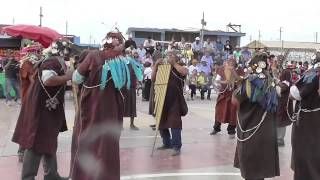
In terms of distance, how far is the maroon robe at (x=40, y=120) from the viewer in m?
6.34

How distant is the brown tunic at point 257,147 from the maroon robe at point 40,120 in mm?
2238

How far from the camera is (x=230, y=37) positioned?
141 ft

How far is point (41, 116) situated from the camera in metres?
6.41

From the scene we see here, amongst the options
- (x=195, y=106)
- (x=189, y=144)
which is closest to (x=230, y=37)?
(x=195, y=106)

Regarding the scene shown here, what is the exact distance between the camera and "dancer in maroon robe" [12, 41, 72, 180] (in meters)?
6.34

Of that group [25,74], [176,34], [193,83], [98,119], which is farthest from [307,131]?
[176,34]

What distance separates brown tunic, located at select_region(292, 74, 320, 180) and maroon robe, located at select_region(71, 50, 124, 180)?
7.04ft

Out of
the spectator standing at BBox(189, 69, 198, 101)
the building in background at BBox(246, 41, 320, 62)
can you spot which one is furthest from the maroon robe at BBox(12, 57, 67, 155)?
the spectator standing at BBox(189, 69, 198, 101)

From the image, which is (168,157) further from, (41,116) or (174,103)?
(41,116)

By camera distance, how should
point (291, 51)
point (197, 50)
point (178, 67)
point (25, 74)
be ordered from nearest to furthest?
point (25, 74) < point (178, 67) < point (197, 50) < point (291, 51)

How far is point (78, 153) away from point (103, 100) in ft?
2.04

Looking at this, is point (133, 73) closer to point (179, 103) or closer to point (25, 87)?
point (25, 87)

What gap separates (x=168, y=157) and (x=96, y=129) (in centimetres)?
341

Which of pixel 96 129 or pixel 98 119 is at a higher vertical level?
pixel 98 119
